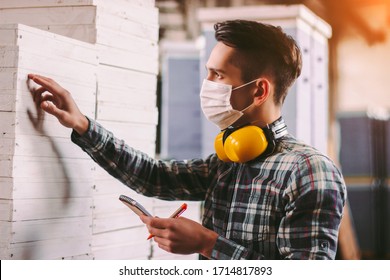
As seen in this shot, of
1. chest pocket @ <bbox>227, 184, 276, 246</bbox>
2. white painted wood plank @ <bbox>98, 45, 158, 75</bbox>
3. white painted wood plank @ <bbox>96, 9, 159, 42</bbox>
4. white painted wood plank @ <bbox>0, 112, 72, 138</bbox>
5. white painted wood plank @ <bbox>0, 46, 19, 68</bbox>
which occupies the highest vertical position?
→ white painted wood plank @ <bbox>96, 9, 159, 42</bbox>

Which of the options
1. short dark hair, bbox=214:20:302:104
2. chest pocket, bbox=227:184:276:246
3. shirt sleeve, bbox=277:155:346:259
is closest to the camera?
shirt sleeve, bbox=277:155:346:259

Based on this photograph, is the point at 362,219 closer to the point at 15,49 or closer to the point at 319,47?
the point at 319,47

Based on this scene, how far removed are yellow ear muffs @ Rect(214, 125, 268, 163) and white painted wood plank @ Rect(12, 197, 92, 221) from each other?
531 millimetres

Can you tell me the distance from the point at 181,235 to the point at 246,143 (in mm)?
301

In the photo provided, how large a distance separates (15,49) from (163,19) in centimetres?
149

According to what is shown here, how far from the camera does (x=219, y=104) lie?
5.08 ft

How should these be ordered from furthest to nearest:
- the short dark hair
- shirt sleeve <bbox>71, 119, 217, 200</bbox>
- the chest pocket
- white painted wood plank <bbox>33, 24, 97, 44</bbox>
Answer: white painted wood plank <bbox>33, 24, 97, 44</bbox> → shirt sleeve <bbox>71, 119, 217, 200</bbox> → the short dark hair → the chest pocket

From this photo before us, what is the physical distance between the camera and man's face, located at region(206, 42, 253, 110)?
1.51 m

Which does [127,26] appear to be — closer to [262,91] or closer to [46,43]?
[46,43]

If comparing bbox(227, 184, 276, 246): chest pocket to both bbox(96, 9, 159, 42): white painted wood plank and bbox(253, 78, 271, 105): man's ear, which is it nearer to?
bbox(253, 78, 271, 105): man's ear

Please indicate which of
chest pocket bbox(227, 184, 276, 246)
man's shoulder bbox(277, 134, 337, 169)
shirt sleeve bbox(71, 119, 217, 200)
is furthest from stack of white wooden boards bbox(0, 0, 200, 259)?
man's shoulder bbox(277, 134, 337, 169)
